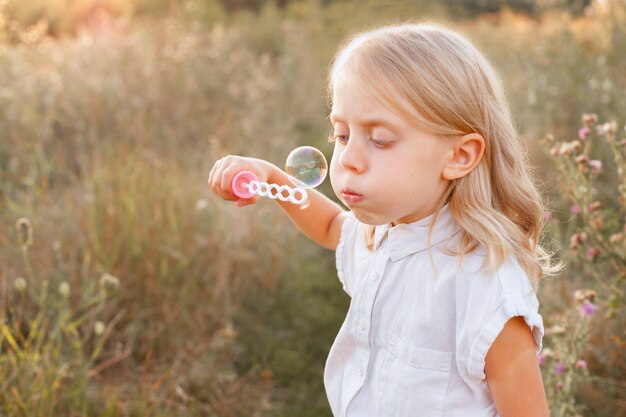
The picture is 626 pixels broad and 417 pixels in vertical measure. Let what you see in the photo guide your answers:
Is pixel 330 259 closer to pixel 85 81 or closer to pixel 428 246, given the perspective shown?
pixel 85 81

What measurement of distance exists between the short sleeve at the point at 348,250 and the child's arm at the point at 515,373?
478 millimetres

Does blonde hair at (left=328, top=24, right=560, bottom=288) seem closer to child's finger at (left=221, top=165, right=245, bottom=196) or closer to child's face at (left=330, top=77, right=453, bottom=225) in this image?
child's face at (left=330, top=77, right=453, bottom=225)

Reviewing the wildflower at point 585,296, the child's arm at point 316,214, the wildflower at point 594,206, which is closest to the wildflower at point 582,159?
the wildflower at point 594,206

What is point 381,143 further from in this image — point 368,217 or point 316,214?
point 316,214

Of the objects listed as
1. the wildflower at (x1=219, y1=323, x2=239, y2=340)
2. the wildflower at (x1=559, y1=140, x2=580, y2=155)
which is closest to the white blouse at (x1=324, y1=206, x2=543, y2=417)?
the wildflower at (x1=559, y1=140, x2=580, y2=155)

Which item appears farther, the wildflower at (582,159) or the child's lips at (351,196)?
the wildflower at (582,159)

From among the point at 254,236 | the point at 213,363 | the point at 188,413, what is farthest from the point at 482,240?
the point at 254,236

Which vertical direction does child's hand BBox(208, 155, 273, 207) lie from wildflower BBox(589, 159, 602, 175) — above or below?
above

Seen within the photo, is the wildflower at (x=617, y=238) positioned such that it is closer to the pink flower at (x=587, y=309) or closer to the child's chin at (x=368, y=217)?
the pink flower at (x=587, y=309)

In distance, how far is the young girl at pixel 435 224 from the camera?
1.40 m

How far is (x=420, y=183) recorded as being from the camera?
1435 mm

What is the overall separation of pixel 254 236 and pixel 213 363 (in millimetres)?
840

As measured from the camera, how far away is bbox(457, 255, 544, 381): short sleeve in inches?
54.1

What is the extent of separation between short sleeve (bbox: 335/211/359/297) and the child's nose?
1.33 feet
